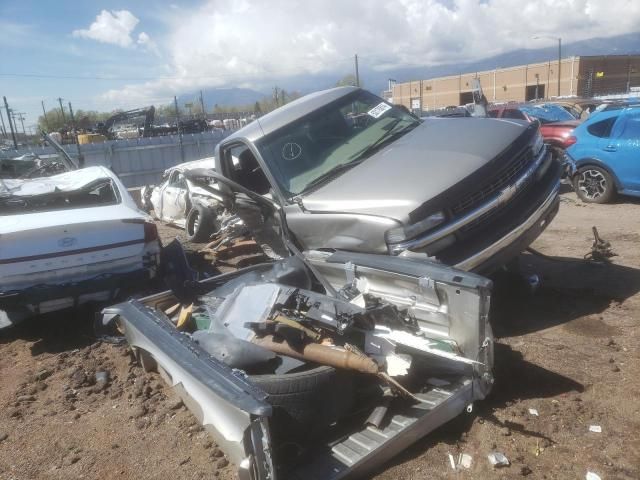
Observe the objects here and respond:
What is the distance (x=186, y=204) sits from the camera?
→ 379 inches

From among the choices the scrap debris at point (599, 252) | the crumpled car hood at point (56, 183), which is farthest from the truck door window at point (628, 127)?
the crumpled car hood at point (56, 183)

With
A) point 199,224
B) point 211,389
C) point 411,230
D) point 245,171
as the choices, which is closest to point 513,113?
point 199,224

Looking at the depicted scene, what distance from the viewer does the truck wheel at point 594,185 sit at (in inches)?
333

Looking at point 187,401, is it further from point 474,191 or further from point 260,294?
point 474,191

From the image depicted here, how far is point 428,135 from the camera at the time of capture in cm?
465

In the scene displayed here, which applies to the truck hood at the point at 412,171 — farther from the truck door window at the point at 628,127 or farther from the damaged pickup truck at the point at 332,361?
the truck door window at the point at 628,127

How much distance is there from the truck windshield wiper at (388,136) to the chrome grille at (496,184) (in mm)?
1123

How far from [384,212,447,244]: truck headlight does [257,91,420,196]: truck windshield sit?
1.00 metres

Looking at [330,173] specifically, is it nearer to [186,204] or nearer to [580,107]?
[186,204]

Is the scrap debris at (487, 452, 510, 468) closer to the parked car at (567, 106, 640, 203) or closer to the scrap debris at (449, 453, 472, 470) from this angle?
the scrap debris at (449, 453, 472, 470)

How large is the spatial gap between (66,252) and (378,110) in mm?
3411

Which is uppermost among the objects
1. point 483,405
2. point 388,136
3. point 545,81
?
point 545,81

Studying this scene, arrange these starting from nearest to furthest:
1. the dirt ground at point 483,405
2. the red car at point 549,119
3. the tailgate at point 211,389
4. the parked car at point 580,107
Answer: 1. the tailgate at point 211,389
2. the dirt ground at point 483,405
3. the red car at point 549,119
4. the parked car at point 580,107

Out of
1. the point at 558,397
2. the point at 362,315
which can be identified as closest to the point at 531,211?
the point at 558,397
